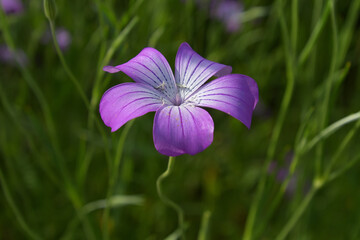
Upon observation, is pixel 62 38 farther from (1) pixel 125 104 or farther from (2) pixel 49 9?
(1) pixel 125 104

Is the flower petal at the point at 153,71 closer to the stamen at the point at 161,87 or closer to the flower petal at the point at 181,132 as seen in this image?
the stamen at the point at 161,87

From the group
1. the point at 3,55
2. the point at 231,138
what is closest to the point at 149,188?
the point at 231,138

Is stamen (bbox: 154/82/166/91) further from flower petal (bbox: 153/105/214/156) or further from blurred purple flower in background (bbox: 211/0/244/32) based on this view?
blurred purple flower in background (bbox: 211/0/244/32)

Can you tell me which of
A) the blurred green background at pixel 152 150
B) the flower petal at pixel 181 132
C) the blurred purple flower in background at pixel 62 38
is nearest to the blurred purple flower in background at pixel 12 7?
the blurred green background at pixel 152 150

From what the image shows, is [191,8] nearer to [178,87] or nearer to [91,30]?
[178,87]

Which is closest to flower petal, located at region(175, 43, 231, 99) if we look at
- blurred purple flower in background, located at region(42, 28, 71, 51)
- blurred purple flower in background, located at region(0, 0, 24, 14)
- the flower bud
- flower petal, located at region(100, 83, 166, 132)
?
flower petal, located at region(100, 83, 166, 132)

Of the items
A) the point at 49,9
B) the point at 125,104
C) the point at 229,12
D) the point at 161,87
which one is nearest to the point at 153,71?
the point at 161,87
